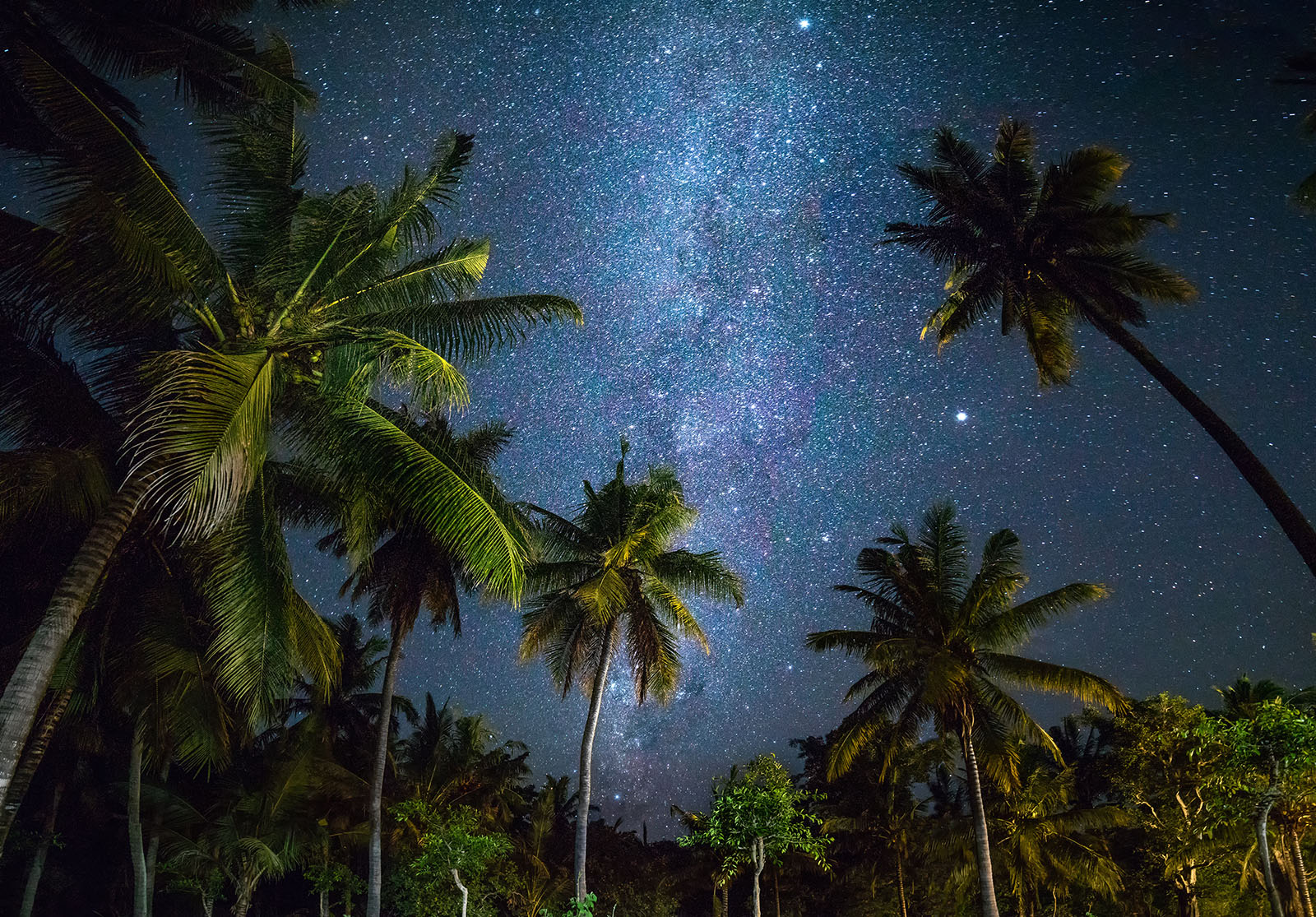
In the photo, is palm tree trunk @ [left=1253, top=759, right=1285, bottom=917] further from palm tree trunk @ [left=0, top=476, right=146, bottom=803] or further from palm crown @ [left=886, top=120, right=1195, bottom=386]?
palm tree trunk @ [left=0, top=476, right=146, bottom=803]

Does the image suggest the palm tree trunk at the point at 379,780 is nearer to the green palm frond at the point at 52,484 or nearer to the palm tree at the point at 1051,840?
the green palm frond at the point at 52,484

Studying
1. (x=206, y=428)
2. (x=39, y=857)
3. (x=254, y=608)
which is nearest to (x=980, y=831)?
(x=254, y=608)

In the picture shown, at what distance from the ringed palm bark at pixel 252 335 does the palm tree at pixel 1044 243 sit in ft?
31.1

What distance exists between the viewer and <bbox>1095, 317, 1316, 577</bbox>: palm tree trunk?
399 inches

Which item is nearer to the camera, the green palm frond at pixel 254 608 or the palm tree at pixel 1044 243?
the green palm frond at pixel 254 608

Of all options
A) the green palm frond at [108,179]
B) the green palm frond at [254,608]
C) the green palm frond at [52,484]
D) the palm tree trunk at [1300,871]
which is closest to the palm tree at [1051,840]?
the palm tree trunk at [1300,871]

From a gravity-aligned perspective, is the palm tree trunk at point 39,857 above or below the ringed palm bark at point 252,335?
below

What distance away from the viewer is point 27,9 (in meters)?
8.66

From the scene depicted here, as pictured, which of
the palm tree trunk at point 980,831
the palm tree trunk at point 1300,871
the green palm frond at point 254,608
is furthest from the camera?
the palm tree trunk at point 1300,871

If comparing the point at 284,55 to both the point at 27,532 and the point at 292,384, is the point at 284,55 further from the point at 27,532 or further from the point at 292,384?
the point at 27,532

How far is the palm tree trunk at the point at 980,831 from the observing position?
17938mm

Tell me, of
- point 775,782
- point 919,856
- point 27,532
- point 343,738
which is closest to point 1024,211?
point 775,782

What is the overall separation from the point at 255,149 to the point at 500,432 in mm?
13044

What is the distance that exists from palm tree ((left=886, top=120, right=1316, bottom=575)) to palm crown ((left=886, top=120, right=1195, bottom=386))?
0.06 ft
